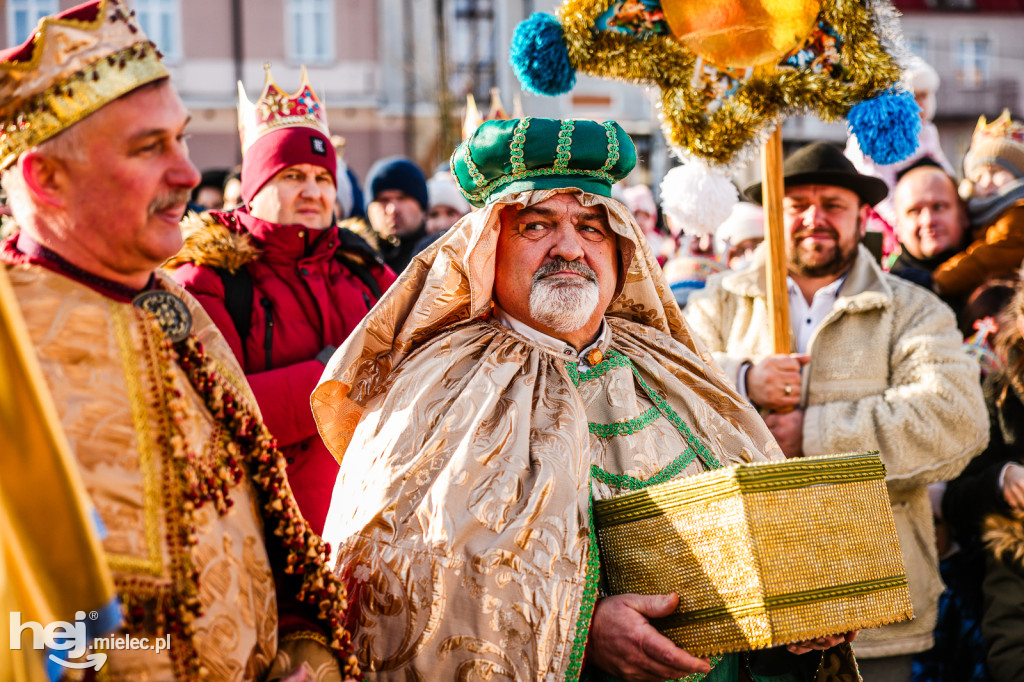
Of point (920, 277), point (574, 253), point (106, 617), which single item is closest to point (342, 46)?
point (920, 277)

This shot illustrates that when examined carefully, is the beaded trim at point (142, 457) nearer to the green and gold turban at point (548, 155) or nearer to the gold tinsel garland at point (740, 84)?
the green and gold turban at point (548, 155)

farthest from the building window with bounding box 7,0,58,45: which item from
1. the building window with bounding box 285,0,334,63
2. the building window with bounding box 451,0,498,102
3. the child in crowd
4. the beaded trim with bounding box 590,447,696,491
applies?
the beaded trim with bounding box 590,447,696,491

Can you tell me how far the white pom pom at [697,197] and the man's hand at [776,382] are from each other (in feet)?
2.42

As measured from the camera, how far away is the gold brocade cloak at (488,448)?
2514 mm

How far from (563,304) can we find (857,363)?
70.5 inches

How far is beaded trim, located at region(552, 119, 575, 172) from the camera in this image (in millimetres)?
3057

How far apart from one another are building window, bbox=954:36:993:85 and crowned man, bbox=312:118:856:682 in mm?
31986

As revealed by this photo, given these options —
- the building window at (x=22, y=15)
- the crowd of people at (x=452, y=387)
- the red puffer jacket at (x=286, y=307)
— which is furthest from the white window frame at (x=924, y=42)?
the red puffer jacket at (x=286, y=307)

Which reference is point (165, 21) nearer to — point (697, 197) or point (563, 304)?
point (697, 197)

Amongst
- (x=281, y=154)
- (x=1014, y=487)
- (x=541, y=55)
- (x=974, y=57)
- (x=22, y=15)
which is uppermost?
(x=22, y=15)

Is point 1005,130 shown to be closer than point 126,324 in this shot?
No

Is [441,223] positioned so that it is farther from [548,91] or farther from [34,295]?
[34,295]

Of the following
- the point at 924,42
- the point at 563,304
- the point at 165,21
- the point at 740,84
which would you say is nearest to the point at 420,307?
the point at 563,304

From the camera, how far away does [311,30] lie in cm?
2183
